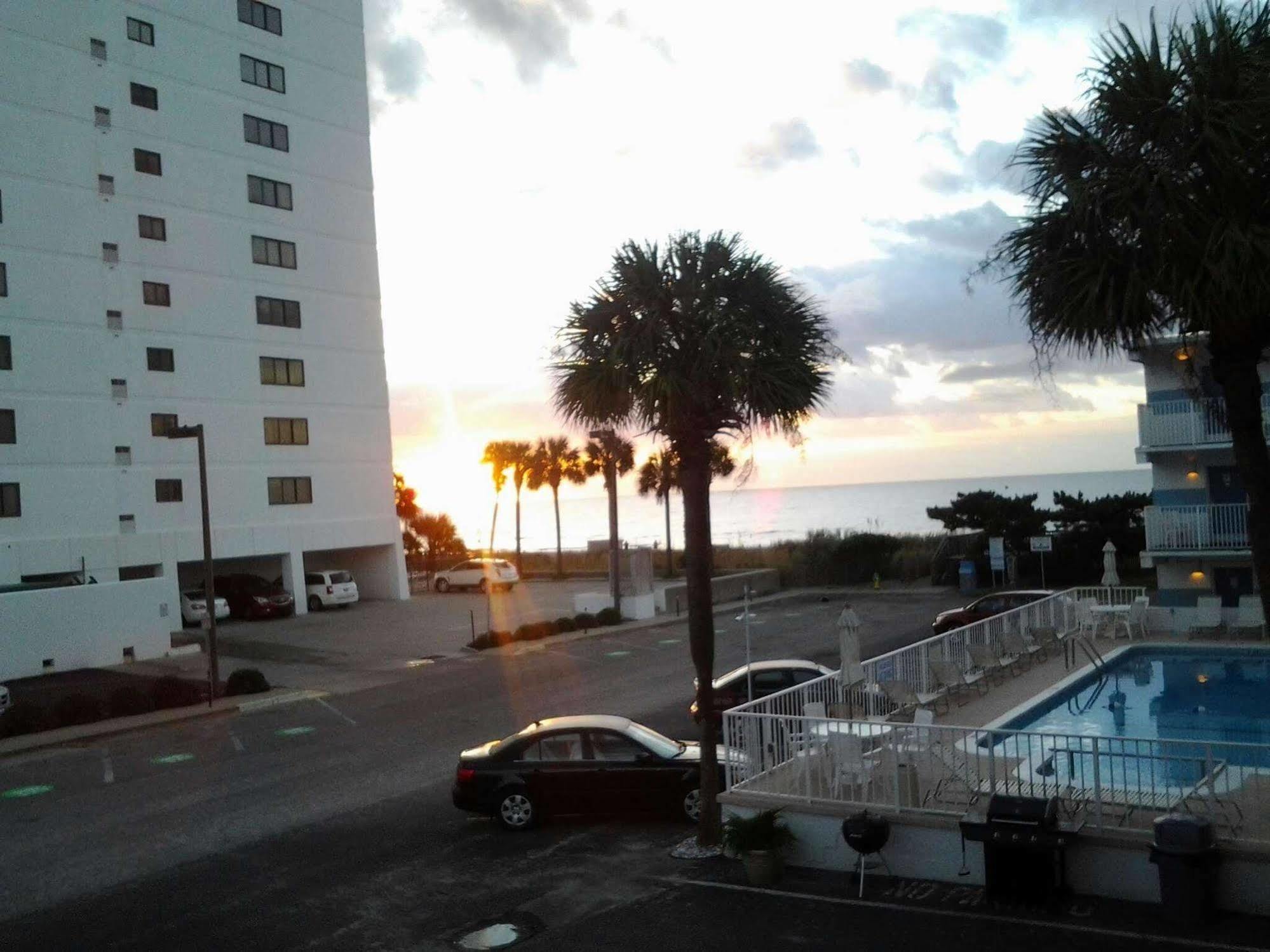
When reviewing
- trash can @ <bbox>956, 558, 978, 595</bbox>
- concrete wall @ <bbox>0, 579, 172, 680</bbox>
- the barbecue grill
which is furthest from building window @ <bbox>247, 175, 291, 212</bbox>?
the barbecue grill

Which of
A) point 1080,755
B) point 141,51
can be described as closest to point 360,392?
point 141,51

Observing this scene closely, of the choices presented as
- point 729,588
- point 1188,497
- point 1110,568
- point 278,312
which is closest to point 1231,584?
point 1188,497

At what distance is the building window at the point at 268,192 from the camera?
161 feet

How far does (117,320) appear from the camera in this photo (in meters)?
43.7

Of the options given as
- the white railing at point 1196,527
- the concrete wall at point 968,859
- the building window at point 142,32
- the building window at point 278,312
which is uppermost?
the building window at point 142,32

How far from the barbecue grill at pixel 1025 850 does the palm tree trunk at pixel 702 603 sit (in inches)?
127

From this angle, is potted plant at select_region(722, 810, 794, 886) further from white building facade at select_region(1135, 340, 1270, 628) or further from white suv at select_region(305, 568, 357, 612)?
white suv at select_region(305, 568, 357, 612)

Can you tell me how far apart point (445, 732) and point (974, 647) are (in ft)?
33.3

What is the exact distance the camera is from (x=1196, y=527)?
30.8 meters

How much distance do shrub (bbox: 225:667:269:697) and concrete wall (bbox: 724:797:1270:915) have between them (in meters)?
18.9

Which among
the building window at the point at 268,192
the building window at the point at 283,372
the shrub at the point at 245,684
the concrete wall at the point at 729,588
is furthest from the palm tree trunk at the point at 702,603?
the building window at the point at 268,192

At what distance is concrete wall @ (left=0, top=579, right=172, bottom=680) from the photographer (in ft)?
106

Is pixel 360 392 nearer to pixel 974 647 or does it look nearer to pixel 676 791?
pixel 974 647

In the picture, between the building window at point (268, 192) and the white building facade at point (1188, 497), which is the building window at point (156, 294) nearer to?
the building window at point (268, 192)
